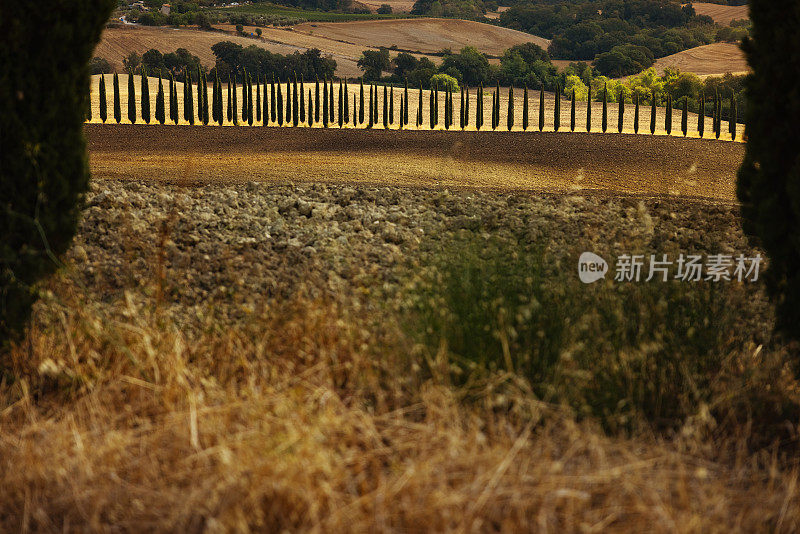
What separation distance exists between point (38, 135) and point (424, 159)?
754 centimetres

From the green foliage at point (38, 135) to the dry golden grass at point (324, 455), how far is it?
497 millimetres

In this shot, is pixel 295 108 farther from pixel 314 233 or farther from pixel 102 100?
pixel 314 233

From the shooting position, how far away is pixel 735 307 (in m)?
5.02

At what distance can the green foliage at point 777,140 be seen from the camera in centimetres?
382

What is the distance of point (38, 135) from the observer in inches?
159

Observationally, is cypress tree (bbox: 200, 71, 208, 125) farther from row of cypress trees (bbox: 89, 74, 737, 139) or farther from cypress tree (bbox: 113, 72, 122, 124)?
cypress tree (bbox: 113, 72, 122, 124)

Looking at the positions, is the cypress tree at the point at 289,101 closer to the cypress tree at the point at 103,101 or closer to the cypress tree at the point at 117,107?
the cypress tree at the point at 117,107

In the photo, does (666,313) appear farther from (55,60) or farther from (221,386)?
(55,60)

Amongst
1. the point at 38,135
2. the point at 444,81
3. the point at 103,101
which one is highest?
the point at 444,81

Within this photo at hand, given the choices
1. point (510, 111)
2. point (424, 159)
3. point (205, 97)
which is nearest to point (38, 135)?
point (424, 159)

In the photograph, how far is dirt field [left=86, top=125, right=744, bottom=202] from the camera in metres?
9.67

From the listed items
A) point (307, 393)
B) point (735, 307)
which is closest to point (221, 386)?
point (307, 393)

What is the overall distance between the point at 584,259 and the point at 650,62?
14447mm

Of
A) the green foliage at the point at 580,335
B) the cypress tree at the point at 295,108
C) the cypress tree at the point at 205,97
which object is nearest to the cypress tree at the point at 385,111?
the cypress tree at the point at 295,108
